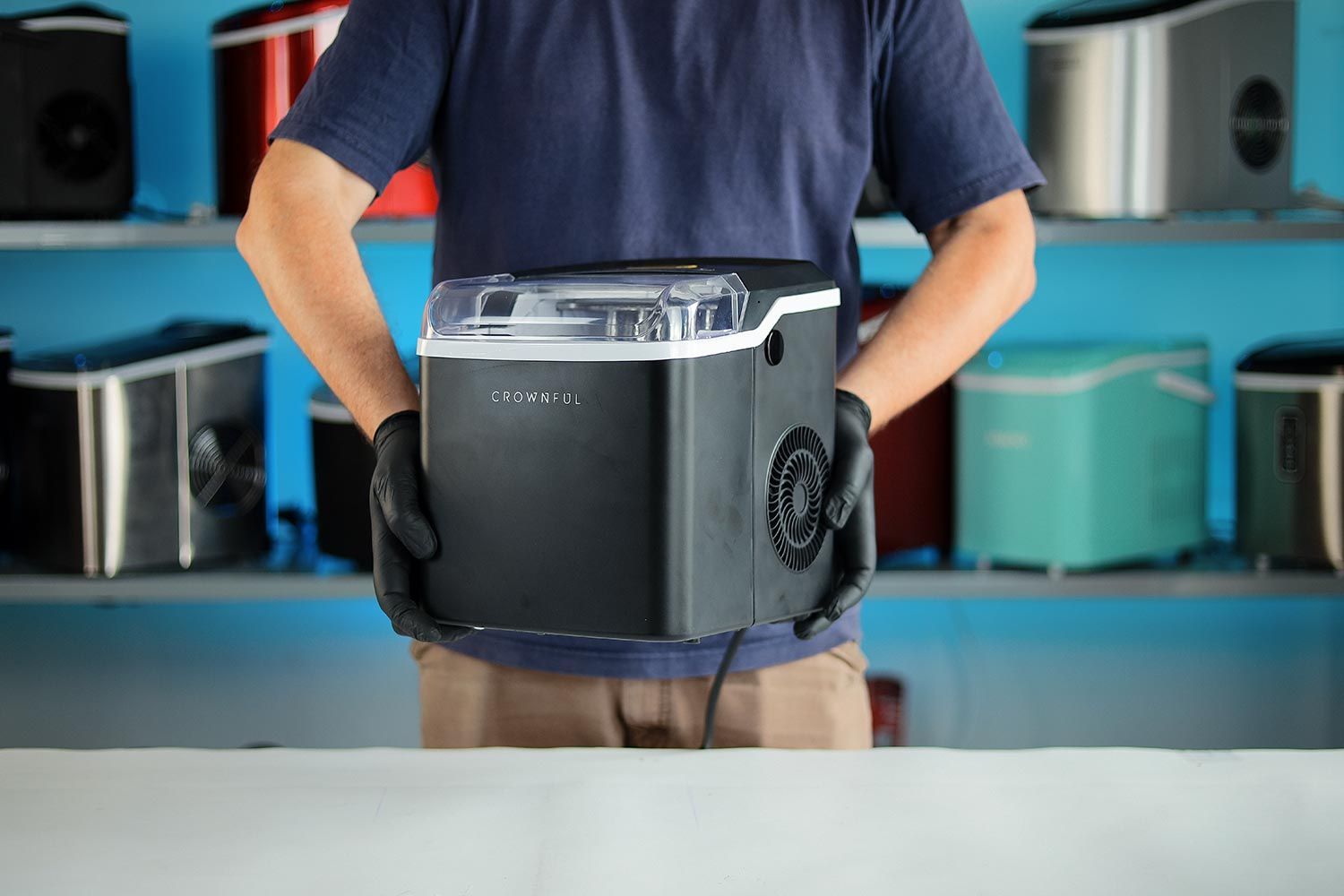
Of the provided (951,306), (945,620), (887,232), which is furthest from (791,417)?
(945,620)

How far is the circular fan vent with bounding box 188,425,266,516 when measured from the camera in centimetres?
187

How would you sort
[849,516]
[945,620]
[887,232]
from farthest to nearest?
[945,620] < [887,232] < [849,516]

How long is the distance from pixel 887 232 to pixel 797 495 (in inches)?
42.9

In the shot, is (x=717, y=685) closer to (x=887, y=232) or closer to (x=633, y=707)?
(x=633, y=707)

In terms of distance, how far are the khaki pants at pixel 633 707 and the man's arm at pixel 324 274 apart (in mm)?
271

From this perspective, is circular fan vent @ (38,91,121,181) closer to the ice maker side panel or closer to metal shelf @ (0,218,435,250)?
metal shelf @ (0,218,435,250)

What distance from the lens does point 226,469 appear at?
189cm

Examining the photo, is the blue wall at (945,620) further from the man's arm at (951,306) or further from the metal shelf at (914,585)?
the man's arm at (951,306)

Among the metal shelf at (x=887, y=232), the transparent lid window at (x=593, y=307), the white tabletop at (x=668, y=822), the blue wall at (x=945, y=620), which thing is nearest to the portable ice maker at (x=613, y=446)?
the transparent lid window at (x=593, y=307)

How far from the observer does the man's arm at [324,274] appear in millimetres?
895

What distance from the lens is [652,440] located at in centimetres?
67

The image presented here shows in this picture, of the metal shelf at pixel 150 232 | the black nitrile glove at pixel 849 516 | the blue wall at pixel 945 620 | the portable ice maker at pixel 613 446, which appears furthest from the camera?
the blue wall at pixel 945 620

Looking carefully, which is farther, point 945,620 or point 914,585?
point 945,620

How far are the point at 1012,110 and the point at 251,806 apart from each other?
172 cm
